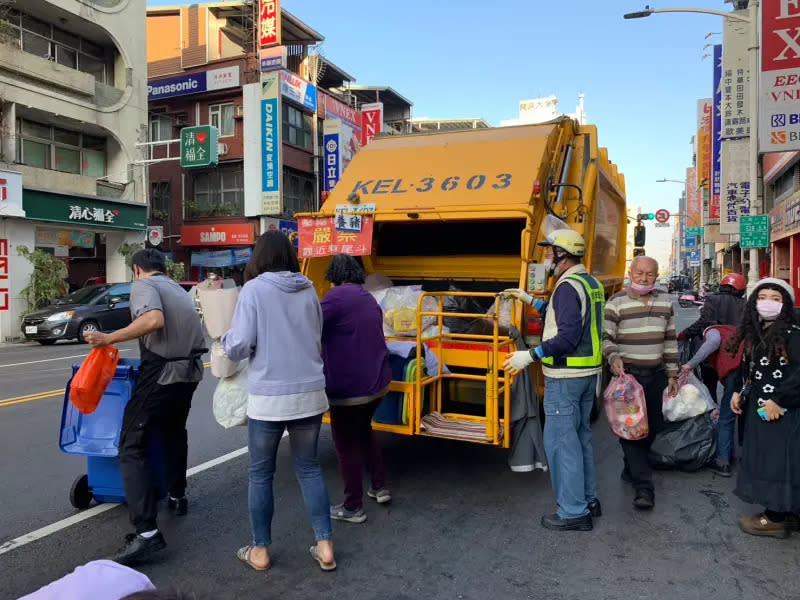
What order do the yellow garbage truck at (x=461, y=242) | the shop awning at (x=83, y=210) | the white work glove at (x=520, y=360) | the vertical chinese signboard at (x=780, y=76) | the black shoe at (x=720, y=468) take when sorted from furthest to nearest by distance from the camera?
the shop awning at (x=83, y=210) < the vertical chinese signboard at (x=780, y=76) < the black shoe at (x=720, y=468) < the yellow garbage truck at (x=461, y=242) < the white work glove at (x=520, y=360)

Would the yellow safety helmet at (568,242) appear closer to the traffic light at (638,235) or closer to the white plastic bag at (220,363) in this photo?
the white plastic bag at (220,363)

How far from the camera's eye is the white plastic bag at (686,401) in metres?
5.20

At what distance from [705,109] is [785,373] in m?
31.1

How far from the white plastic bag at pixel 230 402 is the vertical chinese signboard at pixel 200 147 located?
2024 centimetres

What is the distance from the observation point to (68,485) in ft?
16.5

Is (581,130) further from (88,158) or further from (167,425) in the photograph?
(88,158)

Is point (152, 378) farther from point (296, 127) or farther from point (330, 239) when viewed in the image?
point (296, 127)

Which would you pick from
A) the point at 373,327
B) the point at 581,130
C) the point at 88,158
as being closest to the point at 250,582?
the point at 373,327

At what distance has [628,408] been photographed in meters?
4.62

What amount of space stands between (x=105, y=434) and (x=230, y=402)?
0.91m

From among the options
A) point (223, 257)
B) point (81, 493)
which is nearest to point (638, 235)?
point (81, 493)

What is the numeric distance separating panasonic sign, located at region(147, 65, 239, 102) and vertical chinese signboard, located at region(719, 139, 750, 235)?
755 inches

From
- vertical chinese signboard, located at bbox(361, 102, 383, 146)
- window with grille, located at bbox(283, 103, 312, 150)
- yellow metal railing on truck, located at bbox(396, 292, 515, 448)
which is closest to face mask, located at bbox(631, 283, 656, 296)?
Result: yellow metal railing on truck, located at bbox(396, 292, 515, 448)

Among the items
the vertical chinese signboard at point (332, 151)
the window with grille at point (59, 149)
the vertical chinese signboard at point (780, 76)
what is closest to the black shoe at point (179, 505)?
the vertical chinese signboard at point (780, 76)
